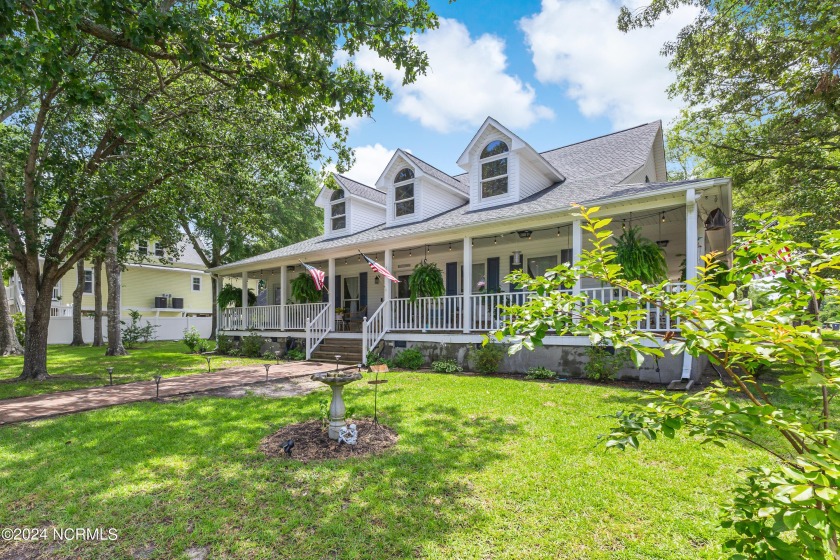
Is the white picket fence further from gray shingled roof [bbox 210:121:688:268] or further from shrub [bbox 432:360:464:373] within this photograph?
shrub [bbox 432:360:464:373]

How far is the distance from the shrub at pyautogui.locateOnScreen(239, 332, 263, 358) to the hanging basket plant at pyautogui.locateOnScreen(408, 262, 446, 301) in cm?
720

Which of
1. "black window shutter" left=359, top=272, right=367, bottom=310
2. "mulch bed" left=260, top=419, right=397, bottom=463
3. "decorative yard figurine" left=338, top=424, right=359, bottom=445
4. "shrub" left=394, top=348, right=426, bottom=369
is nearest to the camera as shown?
"mulch bed" left=260, top=419, right=397, bottom=463

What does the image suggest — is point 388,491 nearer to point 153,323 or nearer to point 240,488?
point 240,488

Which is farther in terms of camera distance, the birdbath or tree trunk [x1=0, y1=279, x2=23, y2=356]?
tree trunk [x1=0, y1=279, x2=23, y2=356]

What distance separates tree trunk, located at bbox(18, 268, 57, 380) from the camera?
9969 millimetres

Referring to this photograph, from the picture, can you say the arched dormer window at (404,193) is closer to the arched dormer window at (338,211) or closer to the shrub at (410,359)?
the arched dormer window at (338,211)

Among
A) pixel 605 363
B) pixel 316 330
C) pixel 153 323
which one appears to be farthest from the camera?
pixel 153 323

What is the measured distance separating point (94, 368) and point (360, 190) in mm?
10573

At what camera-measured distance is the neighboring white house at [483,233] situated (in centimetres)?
902

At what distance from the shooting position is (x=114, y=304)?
15.9m

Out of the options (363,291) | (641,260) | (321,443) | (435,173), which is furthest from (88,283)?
(641,260)

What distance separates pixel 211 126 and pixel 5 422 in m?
7.54

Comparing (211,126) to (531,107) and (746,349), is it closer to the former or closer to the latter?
(531,107)

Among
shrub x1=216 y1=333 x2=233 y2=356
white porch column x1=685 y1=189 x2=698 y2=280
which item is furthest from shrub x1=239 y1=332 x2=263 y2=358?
white porch column x1=685 y1=189 x2=698 y2=280
